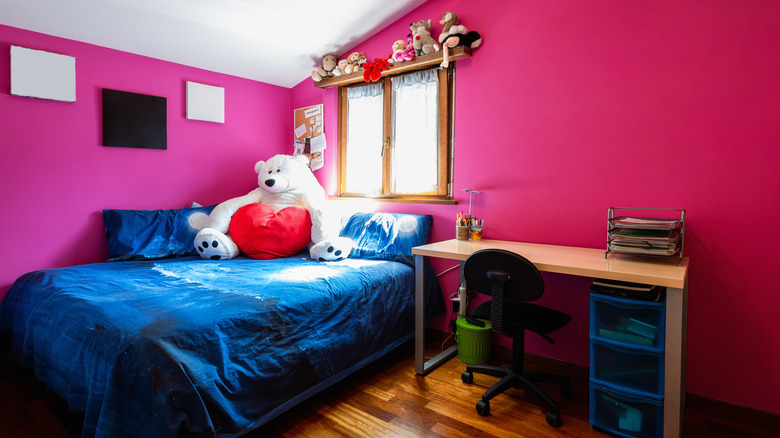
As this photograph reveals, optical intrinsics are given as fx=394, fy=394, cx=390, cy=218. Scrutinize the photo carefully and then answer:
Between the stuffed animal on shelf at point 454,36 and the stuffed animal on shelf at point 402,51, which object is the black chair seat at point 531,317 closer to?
the stuffed animal on shelf at point 454,36

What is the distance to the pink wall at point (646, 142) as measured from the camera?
175 cm

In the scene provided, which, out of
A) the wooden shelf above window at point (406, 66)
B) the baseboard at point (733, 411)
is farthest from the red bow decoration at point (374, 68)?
the baseboard at point (733, 411)

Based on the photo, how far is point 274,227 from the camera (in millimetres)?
2707

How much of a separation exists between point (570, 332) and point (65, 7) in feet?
11.4

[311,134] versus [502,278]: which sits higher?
[311,134]

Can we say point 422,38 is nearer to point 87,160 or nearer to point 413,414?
point 413,414

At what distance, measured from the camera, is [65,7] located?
90.0 inches

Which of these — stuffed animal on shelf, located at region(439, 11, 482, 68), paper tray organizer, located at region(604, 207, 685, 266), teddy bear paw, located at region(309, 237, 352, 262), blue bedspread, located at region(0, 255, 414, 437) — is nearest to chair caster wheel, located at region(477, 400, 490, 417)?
blue bedspread, located at region(0, 255, 414, 437)

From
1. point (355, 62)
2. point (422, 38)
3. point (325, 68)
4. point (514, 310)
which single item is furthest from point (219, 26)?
point (514, 310)

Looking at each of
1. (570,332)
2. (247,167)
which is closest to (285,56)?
(247,167)

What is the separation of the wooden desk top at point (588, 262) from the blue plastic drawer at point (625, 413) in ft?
1.62

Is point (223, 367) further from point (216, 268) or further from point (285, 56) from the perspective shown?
point (285, 56)

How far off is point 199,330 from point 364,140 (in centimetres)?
215

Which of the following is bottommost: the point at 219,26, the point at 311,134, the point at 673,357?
the point at 673,357
